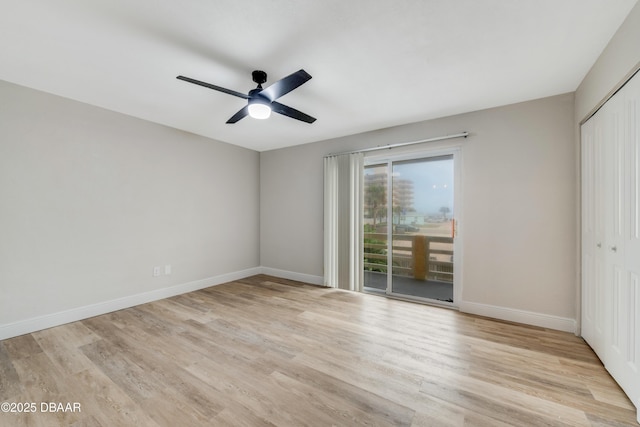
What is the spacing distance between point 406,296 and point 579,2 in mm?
3303

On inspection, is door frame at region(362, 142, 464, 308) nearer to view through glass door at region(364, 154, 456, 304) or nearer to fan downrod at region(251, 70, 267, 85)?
view through glass door at region(364, 154, 456, 304)

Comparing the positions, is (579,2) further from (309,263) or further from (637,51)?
(309,263)

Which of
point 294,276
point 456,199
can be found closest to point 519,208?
point 456,199

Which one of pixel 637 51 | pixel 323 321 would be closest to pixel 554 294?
pixel 637 51

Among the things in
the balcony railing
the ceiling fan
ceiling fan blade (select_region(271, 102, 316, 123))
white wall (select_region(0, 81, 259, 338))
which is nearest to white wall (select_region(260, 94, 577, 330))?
the balcony railing

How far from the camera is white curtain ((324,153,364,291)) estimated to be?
3912 mm

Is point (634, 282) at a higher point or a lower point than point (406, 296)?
higher

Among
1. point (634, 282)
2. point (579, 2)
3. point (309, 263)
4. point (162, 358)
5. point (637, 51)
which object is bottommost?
point (162, 358)

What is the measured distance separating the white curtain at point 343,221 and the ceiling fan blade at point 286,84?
209cm

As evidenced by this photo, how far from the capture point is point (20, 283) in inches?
98.8

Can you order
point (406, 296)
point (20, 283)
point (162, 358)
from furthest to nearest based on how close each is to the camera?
point (406, 296)
point (20, 283)
point (162, 358)

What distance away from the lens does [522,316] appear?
2.79m

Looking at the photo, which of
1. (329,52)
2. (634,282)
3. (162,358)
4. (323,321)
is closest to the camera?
(634,282)

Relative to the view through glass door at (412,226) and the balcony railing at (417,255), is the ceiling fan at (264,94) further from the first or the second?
the balcony railing at (417,255)
